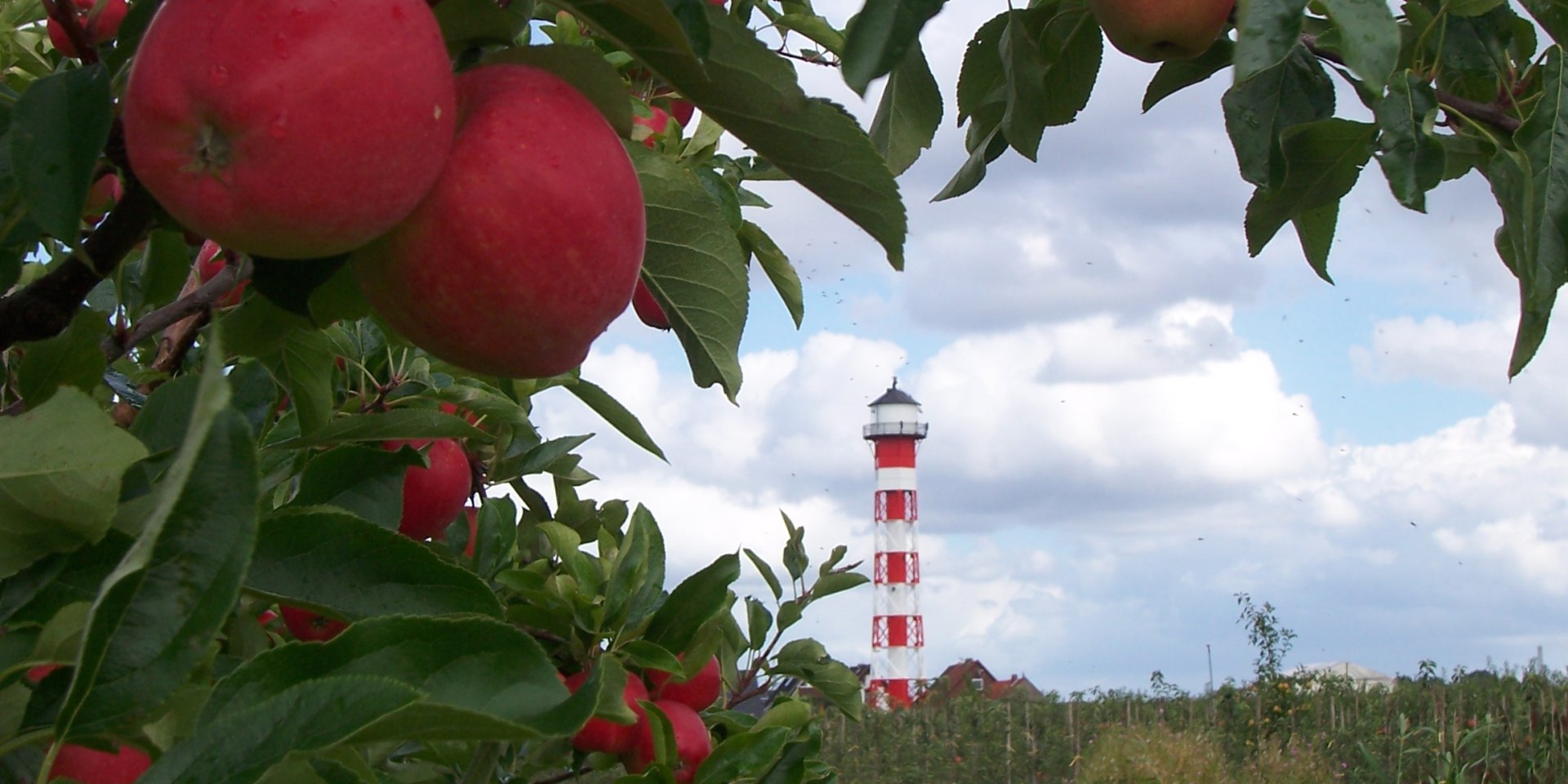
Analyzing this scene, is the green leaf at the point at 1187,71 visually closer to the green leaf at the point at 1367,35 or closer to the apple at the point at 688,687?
the green leaf at the point at 1367,35

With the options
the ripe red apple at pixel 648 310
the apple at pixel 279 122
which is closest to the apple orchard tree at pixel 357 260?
the apple at pixel 279 122

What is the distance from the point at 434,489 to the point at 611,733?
29 centimetres

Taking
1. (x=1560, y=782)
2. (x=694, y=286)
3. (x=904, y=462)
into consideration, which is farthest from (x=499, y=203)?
(x=904, y=462)

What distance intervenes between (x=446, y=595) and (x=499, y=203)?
187 mm

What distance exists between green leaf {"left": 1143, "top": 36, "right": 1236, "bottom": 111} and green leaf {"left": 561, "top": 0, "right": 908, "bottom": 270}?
22.2 inches

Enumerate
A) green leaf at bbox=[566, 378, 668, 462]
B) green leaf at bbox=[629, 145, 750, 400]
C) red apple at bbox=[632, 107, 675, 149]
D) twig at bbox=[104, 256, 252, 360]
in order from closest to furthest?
green leaf at bbox=[629, 145, 750, 400], twig at bbox=[104, 256, 252, 360], green leaf at bbox=[566, 378, 668, 462], red apple at bbox=[632, 107, 675, 149]

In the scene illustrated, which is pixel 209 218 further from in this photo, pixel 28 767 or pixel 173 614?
pixel 28 767

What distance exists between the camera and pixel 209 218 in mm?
441

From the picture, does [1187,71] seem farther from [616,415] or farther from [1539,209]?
[616,415]

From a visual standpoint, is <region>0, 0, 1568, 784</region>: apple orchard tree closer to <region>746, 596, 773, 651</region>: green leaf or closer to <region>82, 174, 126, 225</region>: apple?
<region>82, 174, 126, 225</region>: apple

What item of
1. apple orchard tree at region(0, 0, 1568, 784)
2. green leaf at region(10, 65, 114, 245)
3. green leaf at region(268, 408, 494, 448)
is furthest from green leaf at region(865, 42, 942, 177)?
green leaf at region(10, 65, 114, 245)

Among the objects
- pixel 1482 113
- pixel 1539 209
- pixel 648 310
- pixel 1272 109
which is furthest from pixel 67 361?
pixel 1482 113

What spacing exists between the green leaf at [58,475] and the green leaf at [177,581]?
0.37 feet

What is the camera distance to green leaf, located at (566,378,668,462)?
1041 millimetres
